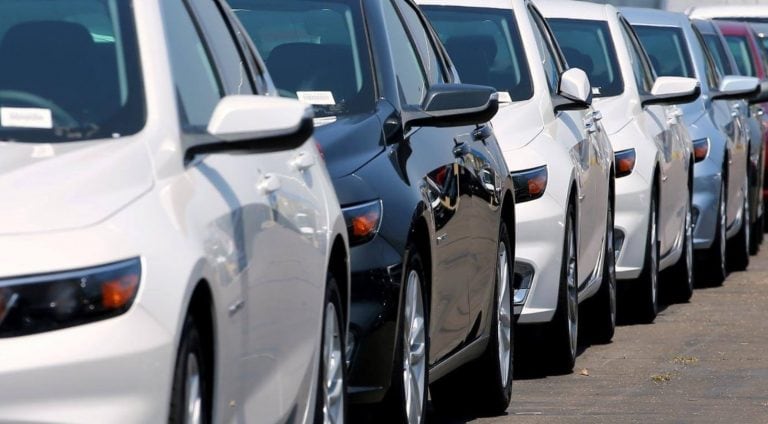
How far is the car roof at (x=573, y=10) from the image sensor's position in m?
14.1

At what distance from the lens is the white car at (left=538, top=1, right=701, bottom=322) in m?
12.8

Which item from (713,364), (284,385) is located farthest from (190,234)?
(713,364)

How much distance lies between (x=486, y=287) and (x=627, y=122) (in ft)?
16.9

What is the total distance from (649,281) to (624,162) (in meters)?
0.75

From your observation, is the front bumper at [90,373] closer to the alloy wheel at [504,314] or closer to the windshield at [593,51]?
the alloy wheel at [504,314]

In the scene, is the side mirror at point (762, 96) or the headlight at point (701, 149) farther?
the side mirror at point (762, 96)

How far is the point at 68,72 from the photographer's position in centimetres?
518

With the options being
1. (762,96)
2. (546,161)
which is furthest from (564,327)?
(762,96)

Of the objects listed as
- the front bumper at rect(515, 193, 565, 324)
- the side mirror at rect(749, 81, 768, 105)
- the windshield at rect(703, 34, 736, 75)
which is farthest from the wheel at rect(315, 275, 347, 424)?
the windshield at rect(703, 34, 736, 75)

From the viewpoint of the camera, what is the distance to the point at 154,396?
417 cm

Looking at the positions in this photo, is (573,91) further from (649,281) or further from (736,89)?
(736,89)

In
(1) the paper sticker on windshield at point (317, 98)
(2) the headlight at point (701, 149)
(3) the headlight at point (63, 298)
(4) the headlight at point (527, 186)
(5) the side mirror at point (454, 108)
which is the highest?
(3) the headlight at point (63, 298)

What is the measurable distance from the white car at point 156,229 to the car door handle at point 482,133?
2660 mm

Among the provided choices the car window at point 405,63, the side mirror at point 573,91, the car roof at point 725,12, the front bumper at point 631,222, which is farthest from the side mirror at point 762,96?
the car window at point 405,63
